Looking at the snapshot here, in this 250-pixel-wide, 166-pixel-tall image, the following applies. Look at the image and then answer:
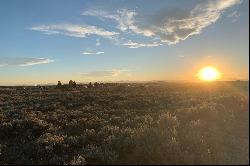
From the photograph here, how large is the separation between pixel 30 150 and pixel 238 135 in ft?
29.9

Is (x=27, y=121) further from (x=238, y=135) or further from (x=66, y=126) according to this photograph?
(x=238, y=135)

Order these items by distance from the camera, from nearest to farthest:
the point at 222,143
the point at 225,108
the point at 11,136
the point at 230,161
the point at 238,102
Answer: the point at 230,161
the point at 222,143
the point at 11,136
the point at 225,108
the point at 238,102

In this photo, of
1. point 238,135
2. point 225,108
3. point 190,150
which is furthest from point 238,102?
point 190,150

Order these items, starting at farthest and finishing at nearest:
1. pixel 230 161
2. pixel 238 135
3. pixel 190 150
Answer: pixel 238 135 < pixel 190 150 < pixel 230 161

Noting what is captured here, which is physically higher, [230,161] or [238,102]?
[238,102]

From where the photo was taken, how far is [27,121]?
2258cm

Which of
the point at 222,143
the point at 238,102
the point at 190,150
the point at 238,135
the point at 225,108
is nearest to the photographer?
the point at 190,150

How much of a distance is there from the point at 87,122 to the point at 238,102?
962 cm

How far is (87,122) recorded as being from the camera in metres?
22.1

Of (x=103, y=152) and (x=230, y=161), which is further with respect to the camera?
(x=103, y=152)

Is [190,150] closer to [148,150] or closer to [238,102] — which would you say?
[148,150]

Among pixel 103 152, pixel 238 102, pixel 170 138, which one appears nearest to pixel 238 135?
pixel 170 138

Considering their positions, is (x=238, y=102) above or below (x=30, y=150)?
above

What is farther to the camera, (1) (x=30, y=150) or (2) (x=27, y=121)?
(2) (x=27, y=121)
